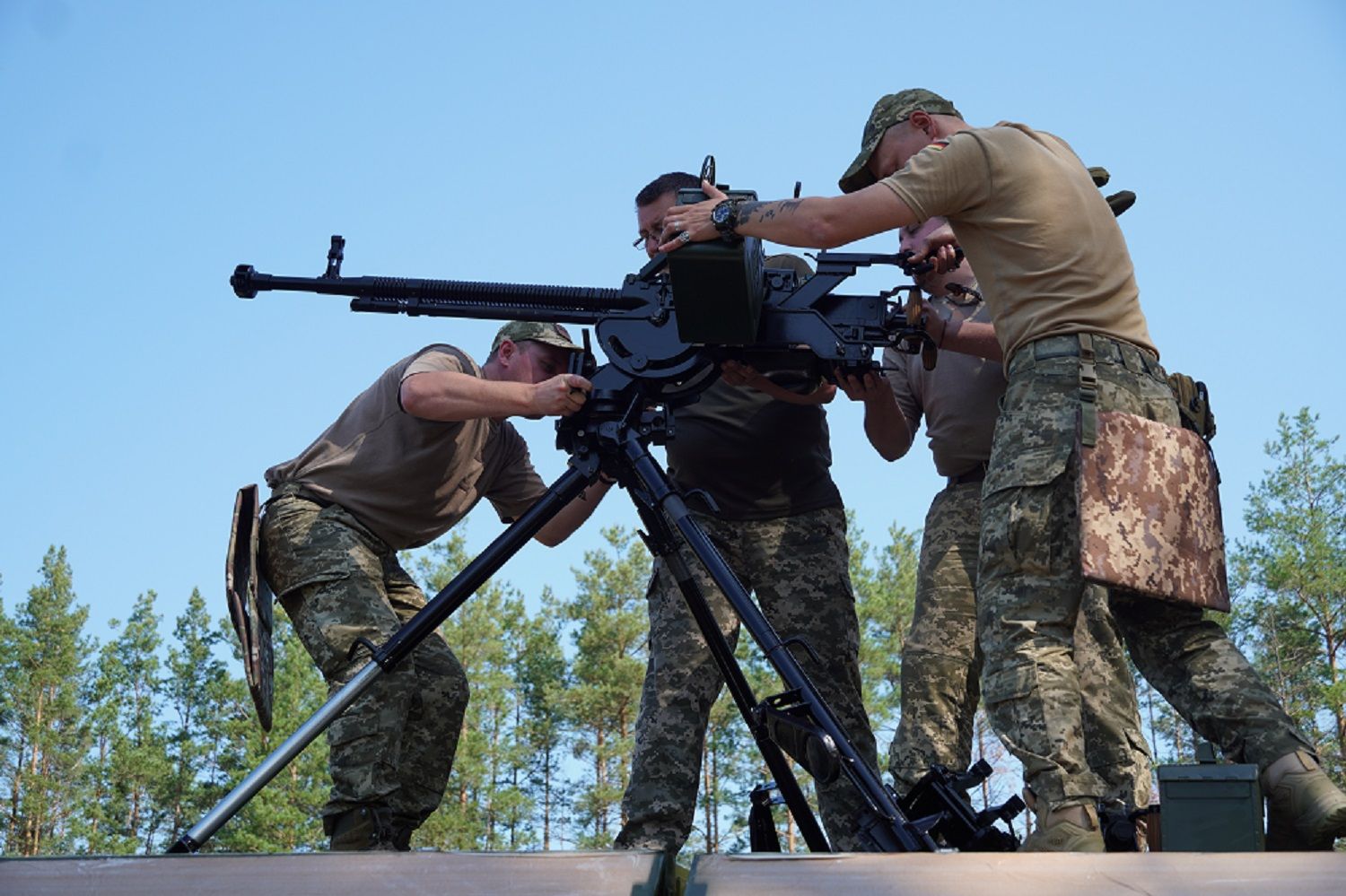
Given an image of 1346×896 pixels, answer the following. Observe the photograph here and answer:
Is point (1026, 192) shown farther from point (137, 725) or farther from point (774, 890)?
point (137, 725)

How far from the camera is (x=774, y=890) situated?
2920 mm

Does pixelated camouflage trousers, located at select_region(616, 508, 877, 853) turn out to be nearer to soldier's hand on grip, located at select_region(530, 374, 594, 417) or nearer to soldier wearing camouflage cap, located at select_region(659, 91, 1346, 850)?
soldier's hand on grip, located at select_region(530, 374, 594, 417)

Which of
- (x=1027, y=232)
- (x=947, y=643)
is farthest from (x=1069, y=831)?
(x=947, y=643)

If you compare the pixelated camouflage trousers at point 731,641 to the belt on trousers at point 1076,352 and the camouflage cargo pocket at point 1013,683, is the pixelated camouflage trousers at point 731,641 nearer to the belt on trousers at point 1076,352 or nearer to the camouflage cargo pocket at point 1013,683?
the camouflage cargo pocket at point 1013,683

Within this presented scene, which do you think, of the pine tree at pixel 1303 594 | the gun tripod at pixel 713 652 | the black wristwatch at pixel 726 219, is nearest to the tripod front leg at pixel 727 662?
the gun tripod at pixel 713 652

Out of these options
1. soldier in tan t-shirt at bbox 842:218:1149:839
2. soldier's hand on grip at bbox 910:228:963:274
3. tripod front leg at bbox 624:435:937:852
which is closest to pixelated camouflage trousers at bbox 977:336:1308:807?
tripod front leg at bbox 624:435:937:852

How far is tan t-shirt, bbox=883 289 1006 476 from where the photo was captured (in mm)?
6082

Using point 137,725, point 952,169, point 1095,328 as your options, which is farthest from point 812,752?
point 137,725

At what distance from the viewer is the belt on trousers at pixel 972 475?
6.16 metres

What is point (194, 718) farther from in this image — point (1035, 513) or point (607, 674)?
point (1035, 513)

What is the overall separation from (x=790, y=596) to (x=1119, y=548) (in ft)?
6.85

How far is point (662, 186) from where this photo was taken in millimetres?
6719

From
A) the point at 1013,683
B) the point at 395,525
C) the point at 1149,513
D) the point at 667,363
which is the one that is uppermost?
the point at 667,363

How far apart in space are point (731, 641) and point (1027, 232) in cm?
207
